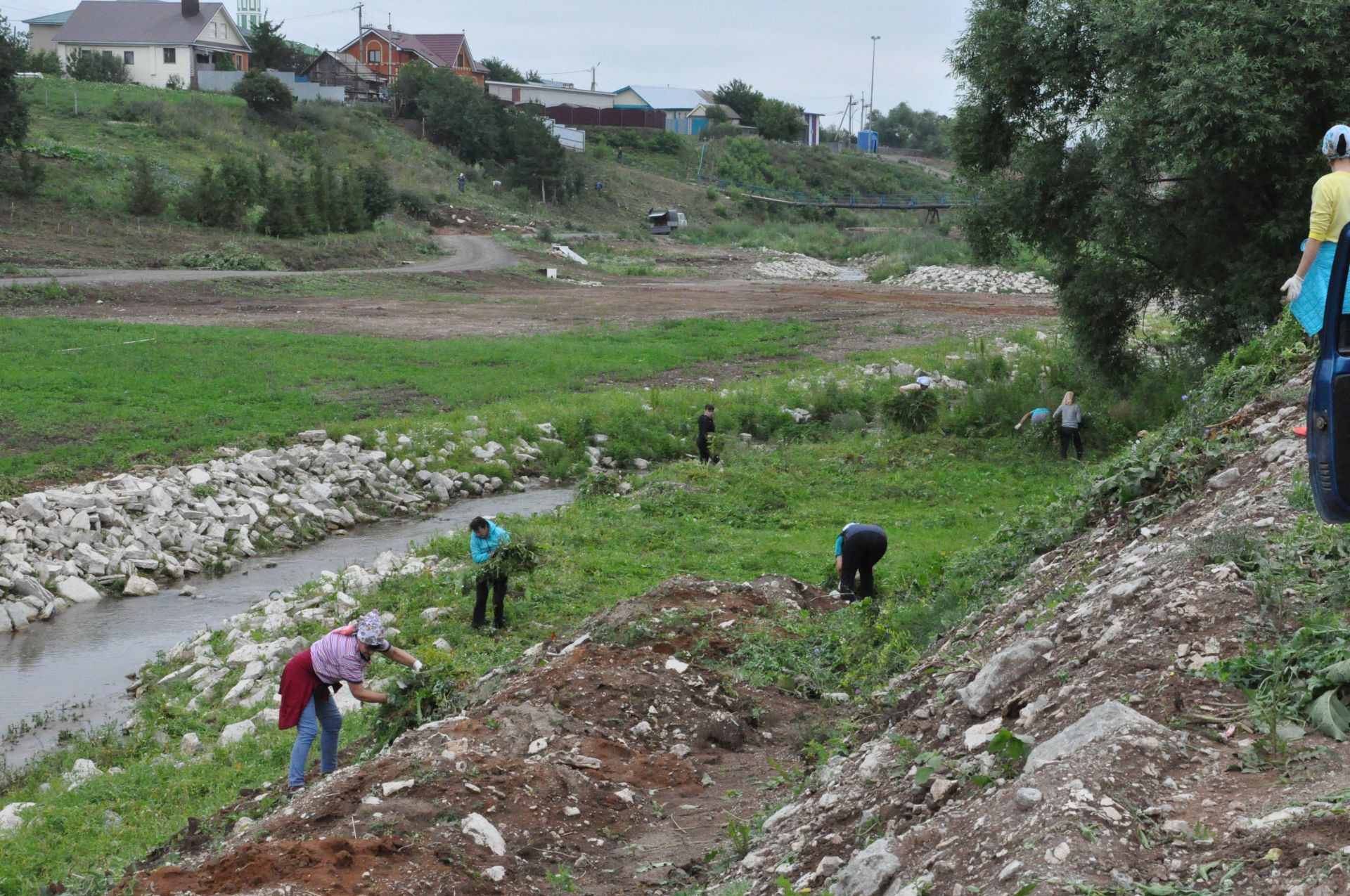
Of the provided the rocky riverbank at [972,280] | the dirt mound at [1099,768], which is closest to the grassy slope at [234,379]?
the dirt mound at [1099,768]

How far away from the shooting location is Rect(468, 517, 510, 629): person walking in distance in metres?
13.1

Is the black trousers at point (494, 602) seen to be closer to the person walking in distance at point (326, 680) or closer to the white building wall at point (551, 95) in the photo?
the person walking in distance at point (326, 680)

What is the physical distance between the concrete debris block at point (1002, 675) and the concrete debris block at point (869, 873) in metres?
1.59

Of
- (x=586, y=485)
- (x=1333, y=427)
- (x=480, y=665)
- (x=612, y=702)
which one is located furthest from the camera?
(x=586, y=485)

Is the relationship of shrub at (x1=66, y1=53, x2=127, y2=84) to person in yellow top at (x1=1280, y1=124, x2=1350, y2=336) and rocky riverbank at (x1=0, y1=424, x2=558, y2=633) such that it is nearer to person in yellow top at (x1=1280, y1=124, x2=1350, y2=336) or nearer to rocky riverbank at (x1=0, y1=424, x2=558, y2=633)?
rocky riverbank at (x1=0, y1=424, x2=558, y2=633)

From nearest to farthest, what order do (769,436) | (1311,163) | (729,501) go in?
(1311,163), (729,501), (769,436)

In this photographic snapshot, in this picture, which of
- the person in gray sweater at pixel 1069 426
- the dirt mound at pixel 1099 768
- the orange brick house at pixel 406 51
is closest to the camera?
the dirt mound at pixel 1099 768

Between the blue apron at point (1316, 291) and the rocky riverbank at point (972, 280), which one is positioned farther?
the rocky riverbank at point (972, 280)

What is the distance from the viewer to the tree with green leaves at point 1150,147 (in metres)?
16.5

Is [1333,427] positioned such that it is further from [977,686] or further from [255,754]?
[255,754]

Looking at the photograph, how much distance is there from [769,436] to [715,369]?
6133mm

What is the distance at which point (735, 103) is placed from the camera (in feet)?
406

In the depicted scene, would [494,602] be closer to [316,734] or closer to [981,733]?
[316,734]

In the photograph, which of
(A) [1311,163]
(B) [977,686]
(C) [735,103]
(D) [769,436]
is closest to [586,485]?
(D) [769,436]
